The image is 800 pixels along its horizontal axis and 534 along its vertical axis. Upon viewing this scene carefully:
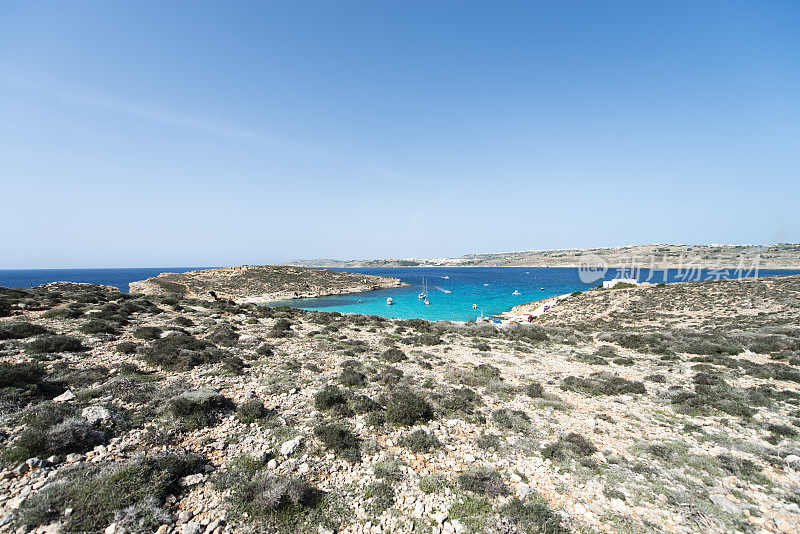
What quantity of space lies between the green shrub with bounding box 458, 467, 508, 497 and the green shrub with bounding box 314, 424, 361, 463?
2808 mm

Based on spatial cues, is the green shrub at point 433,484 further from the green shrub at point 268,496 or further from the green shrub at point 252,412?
the green shrub at point 252,412

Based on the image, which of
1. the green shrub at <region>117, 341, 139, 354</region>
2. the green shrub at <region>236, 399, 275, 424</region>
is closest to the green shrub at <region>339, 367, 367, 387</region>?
the green shrub at <region>236, 399, 275, 424</region>

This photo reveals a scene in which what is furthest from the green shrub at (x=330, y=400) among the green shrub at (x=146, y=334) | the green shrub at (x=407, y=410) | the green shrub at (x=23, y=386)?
the green shrub at (x=146, y=334)

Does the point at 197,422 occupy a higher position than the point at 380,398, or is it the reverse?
the point at 197,422

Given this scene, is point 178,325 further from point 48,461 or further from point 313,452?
point 313,452

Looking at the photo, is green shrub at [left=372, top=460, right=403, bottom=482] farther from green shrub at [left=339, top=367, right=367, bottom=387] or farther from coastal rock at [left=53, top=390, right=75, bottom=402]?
coastal rock at [left=53, top=390, right=75, bottom=402]

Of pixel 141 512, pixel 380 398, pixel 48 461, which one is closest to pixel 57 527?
pixel 141 512

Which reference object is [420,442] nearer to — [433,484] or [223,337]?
[433,484]

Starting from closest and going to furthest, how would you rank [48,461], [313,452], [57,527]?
[57,527]
[48,461]
[313,452]

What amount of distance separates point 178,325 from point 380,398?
16195 mm

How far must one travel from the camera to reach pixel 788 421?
10164 millimetres

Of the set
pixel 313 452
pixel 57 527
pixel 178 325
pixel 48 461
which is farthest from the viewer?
pixel 178 325

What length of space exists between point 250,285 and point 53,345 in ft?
226

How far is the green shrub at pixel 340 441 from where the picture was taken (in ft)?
25.6
